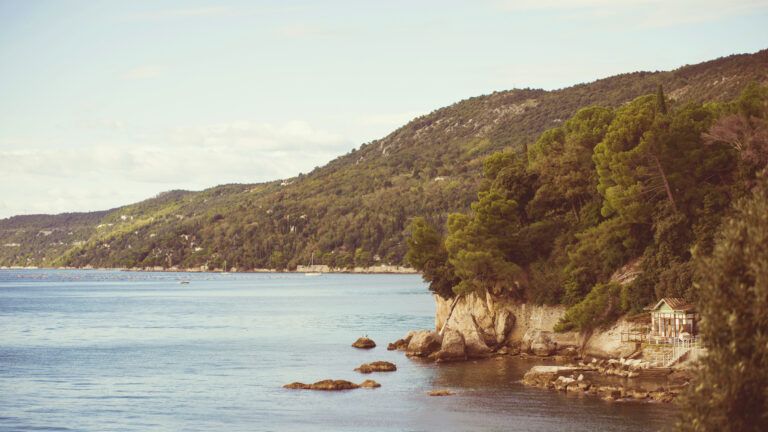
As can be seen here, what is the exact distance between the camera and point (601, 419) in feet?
145

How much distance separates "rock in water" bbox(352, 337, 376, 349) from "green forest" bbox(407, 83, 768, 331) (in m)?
6.65

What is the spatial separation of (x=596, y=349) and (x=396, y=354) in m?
16.1

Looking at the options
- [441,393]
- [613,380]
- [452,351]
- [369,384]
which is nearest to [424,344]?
→ [452,351]

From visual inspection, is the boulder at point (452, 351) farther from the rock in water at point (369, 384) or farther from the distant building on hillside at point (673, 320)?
the distant building on hillside at point (673, 320)

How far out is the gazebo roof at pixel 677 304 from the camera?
55.3 m

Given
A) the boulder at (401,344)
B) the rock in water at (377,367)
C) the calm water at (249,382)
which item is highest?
the boulder at (401,344)

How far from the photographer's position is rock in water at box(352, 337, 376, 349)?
77.1 meters

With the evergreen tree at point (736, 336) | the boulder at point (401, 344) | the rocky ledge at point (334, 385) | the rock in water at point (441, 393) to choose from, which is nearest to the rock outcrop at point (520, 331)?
the boulder at point (401, 344)

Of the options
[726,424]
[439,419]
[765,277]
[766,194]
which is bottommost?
[439,419]

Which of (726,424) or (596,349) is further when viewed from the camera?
(596,349)

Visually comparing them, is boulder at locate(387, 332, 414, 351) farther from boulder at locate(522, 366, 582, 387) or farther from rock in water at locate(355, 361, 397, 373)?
boulder at locate(522, 366, 582, 387)

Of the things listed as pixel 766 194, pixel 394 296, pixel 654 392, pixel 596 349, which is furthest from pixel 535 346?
pixel 394 296

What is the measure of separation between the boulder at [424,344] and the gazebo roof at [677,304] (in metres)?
17.1

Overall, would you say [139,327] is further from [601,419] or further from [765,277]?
[765,277]
